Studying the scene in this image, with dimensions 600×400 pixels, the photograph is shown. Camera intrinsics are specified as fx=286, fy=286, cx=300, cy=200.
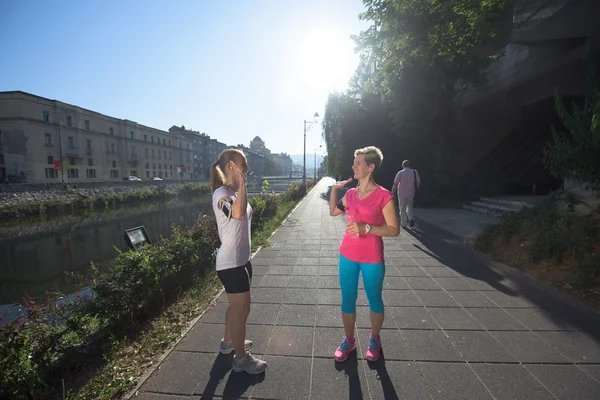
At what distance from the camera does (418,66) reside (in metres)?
13.6

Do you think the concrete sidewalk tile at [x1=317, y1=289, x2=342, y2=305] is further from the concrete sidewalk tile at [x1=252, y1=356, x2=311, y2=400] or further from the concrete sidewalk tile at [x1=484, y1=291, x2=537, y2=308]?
the concrete sidewalk tile at [x1=484, y1=291, x2=537, y2=308]

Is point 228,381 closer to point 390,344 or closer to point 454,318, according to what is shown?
point 390,344

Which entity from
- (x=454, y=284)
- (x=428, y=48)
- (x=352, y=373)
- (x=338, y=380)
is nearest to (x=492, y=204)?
(x=428, y=48)

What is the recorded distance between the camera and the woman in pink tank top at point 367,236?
2502mm

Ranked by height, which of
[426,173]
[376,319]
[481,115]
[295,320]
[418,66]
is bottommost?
[295,320]

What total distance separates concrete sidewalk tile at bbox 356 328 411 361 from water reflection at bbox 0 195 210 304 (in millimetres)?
3937

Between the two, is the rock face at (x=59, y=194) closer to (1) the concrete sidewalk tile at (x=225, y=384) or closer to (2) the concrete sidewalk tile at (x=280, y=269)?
(2) the concrete sidewalk tile at (x=280, y=269)

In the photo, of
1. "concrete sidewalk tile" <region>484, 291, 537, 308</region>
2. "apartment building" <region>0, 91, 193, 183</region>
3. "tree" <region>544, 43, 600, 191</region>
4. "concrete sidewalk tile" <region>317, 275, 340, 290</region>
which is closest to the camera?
"concrete sidewalk tile" <region>484, 291, 537, 308</region>

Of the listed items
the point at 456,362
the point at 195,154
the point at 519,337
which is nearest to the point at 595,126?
the point at 519,337

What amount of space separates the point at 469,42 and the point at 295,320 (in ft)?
49.7

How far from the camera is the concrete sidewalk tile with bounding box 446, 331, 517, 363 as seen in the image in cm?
274

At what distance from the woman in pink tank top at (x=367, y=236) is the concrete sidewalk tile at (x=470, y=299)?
2.01 m

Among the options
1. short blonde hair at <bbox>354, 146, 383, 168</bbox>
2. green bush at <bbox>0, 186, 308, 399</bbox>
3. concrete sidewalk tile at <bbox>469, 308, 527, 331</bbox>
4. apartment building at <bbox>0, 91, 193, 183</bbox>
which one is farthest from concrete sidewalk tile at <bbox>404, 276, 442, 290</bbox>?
apartment building at <bbox>0, 91, 193, 183</bbox>

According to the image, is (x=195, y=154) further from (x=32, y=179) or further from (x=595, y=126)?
(x=595, y=126)
